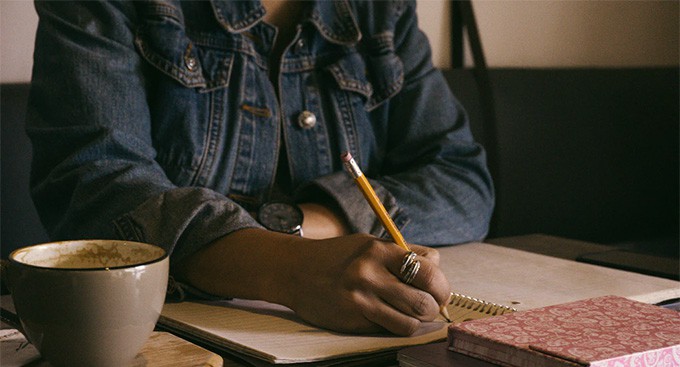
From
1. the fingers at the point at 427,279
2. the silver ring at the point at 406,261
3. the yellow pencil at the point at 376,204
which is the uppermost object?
the yellow pencil at the point at 376,204

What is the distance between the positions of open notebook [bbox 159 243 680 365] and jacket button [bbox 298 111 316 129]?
27cm

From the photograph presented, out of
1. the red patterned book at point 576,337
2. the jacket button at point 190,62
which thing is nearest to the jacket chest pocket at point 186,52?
the jacket button at point 190,62

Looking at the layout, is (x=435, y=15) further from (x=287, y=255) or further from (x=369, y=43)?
(x=287, y=255)

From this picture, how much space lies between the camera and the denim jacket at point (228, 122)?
0.89 m

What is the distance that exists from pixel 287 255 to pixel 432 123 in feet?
1.75

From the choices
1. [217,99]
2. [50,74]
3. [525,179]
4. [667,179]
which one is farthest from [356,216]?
[667,179]

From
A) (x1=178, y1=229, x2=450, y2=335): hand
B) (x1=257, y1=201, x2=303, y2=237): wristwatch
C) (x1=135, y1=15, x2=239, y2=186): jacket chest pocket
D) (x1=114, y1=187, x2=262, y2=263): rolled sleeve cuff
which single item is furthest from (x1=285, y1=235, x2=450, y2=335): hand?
(x1=135, y1=15, x2=239, y2=186): jacket chest pocket

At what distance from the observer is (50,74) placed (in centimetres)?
96

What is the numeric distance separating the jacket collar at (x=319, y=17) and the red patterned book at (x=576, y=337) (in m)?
0.60

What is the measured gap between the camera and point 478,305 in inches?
28.9

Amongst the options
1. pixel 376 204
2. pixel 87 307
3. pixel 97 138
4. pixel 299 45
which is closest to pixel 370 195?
pixel 376 204

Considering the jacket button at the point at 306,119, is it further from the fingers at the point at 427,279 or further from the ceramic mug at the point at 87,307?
the ceramic mug at the point at 87,307

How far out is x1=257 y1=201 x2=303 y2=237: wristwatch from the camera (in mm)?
967

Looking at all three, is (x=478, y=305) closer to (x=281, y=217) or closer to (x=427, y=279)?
(x=427, y=279)
